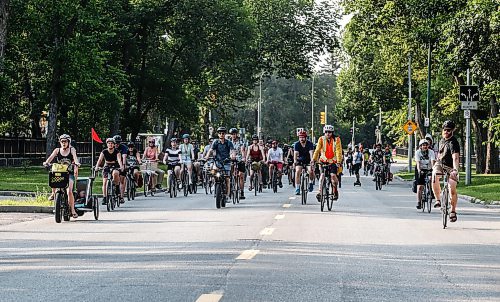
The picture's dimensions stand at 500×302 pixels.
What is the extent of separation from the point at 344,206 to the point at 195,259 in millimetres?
13592

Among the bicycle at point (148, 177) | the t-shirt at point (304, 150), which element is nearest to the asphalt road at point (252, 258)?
the t-shirt at point (304, 150)

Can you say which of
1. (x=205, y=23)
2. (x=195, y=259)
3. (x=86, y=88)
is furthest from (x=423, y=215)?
(x=205, y=23)

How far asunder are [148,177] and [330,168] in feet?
37.4

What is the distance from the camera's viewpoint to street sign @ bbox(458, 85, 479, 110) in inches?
1436

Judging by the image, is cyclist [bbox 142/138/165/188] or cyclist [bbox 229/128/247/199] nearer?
cyclist [bbox 229/128/247/199]

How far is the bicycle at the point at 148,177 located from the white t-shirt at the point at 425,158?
37.2ft

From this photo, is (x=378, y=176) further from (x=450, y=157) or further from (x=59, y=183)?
(x=59, y=183)

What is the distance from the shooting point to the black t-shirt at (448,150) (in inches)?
755

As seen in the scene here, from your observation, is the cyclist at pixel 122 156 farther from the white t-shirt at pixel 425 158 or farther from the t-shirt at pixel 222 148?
the white t-shirt at pixel 425 158

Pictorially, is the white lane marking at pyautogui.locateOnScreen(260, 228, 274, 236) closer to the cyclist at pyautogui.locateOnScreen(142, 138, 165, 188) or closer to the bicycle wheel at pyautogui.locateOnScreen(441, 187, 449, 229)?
the bicycle wheel at pyautogui.locateOnScreen(441, 187, 449, 229)

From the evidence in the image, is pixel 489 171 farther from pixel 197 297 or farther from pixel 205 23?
pixel 197 297

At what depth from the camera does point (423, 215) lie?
2300 centimetres

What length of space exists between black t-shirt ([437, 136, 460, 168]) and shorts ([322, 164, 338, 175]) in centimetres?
434

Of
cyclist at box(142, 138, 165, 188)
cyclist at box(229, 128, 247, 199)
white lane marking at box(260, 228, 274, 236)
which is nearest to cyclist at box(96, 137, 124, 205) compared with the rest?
cyclist at box(229, 128, 247, 199)
